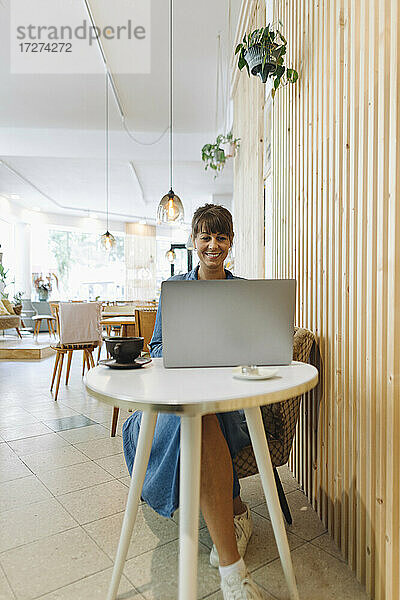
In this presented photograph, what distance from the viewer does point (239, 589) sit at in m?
1.41

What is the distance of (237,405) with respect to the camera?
1.04 m

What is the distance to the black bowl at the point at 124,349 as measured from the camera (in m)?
1.41

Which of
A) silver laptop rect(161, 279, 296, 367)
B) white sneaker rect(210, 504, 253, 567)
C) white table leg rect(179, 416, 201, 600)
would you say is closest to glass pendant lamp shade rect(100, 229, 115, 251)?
white sneaker rect(210, 504, 253, 567)

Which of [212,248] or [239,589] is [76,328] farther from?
[239,589]

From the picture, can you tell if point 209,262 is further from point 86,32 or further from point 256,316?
point 86,32

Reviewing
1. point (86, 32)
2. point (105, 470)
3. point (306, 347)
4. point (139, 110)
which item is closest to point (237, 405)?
point (306, 347)

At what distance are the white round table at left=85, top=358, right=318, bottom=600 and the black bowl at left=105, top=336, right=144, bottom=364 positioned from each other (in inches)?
2.1

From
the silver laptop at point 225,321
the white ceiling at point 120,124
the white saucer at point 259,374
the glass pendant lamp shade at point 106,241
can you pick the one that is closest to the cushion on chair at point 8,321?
the glass pendant lamp shade at point 106,241

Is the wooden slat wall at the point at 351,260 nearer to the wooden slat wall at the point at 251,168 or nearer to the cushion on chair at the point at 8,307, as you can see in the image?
the wooden slat wall at the point at 251,168

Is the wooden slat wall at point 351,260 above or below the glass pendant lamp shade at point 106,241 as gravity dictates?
below

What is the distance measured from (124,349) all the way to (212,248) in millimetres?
749

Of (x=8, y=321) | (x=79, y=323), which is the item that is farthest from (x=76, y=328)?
(x=8, y=321)

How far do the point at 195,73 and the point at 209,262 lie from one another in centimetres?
405

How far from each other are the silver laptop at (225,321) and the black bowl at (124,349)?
0.39 ft
